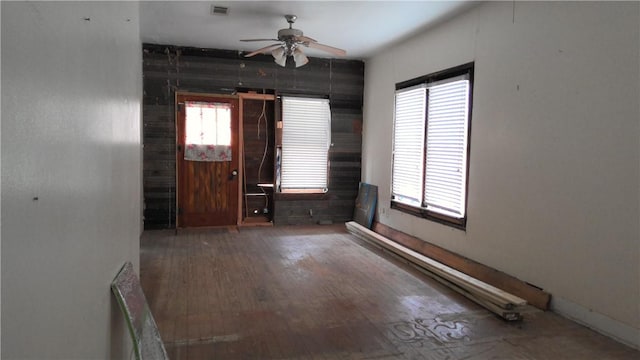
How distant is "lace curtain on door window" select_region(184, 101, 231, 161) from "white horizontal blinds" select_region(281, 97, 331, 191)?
97cm

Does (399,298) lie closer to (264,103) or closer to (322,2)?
(322,2)

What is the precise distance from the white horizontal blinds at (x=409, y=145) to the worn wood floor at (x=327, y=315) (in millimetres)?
1204

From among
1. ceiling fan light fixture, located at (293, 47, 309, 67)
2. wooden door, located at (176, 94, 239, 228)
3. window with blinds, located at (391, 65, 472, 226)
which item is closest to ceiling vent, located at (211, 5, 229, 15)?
ceiling fan light fixture, located at (293, 47, 309, 67)

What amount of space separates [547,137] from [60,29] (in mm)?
3753

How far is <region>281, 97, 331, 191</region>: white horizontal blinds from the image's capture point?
749 centimetres

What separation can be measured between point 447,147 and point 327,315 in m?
2.72

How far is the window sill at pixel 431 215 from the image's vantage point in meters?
5.02

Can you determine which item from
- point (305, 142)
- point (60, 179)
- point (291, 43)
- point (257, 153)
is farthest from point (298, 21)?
point (60, 179)

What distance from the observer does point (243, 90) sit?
24.0 ft

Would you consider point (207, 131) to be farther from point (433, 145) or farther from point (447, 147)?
point (447, 147)

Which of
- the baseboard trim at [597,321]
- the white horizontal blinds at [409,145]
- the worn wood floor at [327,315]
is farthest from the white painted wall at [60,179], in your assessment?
the white horizontal blinds at [409,145]

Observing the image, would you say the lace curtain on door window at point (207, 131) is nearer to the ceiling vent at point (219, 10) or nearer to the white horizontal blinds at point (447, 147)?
the ceiling vent at point (219, 10)

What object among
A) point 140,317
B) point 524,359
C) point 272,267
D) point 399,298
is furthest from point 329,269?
point 140,317

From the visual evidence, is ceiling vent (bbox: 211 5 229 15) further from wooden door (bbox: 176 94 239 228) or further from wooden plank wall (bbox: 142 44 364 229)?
wooden door (bbox: 176 94 239 228)
